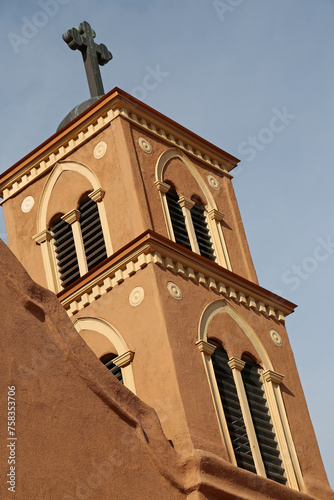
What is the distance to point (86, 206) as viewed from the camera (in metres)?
18.5

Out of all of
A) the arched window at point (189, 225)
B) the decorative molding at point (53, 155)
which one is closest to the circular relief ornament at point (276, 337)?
the arched window at point (189, 225)

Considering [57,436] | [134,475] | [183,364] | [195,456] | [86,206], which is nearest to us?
[57,436]

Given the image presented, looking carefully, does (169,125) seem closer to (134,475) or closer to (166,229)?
(166,229)

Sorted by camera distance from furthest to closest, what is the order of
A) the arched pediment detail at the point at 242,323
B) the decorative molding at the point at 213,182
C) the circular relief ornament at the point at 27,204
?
the decorative molding at the point at 213,182 → the circular relief ornament at the point at 27,204 → the arched pediment detail at the point at 242,323

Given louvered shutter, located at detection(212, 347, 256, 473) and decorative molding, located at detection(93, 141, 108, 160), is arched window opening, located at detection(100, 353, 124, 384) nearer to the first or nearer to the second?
louvered shutter, located at detection(212, 347, 256, 473)

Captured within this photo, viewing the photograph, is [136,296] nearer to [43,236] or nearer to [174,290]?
[174,290]

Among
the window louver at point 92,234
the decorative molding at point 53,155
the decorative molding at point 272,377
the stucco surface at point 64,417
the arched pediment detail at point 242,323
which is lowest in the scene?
the stucco surface at point 64,417

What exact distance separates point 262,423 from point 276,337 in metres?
2.02

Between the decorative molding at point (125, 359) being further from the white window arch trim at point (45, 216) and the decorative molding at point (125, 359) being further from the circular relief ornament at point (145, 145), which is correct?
the circular relief ornament at point (145, 145)

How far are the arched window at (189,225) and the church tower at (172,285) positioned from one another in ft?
0.09

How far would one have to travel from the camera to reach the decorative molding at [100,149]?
18.6 m

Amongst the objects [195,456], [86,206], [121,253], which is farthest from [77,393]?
[86,206]

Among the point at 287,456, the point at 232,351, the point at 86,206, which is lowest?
the point at 287,456

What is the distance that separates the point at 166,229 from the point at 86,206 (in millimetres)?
1513
